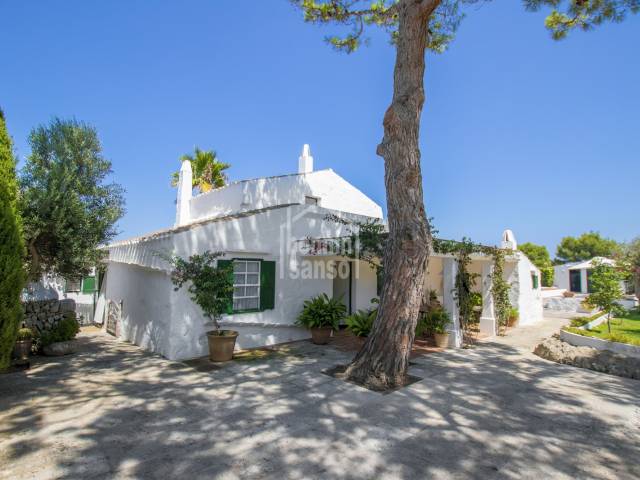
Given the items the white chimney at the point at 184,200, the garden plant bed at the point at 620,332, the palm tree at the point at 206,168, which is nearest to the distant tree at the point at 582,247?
the garden plant bed at the point at 620,332

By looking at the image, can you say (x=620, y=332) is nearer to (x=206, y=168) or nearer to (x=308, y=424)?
(x=308, y=424)

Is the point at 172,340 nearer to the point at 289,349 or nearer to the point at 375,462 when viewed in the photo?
the point at 289,349

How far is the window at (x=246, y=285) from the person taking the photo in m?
9.06

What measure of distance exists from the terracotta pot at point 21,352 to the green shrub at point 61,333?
3.35 feet

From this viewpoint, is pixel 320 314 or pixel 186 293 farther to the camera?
pixel 320 314

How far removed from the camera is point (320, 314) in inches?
387

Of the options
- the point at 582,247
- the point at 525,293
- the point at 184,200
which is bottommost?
the point at 525,293

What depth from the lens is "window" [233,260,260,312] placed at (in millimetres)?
9062

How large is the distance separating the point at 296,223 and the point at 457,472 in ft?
25.7

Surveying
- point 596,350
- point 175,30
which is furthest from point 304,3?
point 596,350

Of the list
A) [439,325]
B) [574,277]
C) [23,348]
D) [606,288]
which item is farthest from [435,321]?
[574,277]

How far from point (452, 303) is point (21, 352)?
10.9 metres

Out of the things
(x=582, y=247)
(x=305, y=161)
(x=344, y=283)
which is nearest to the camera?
(x=344, y=283)

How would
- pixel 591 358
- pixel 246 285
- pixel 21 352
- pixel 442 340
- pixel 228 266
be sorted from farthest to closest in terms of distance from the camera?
pixel 442 340
pixel 246 285
pixel 228 266
pixel 591 358
pixel 21 352
